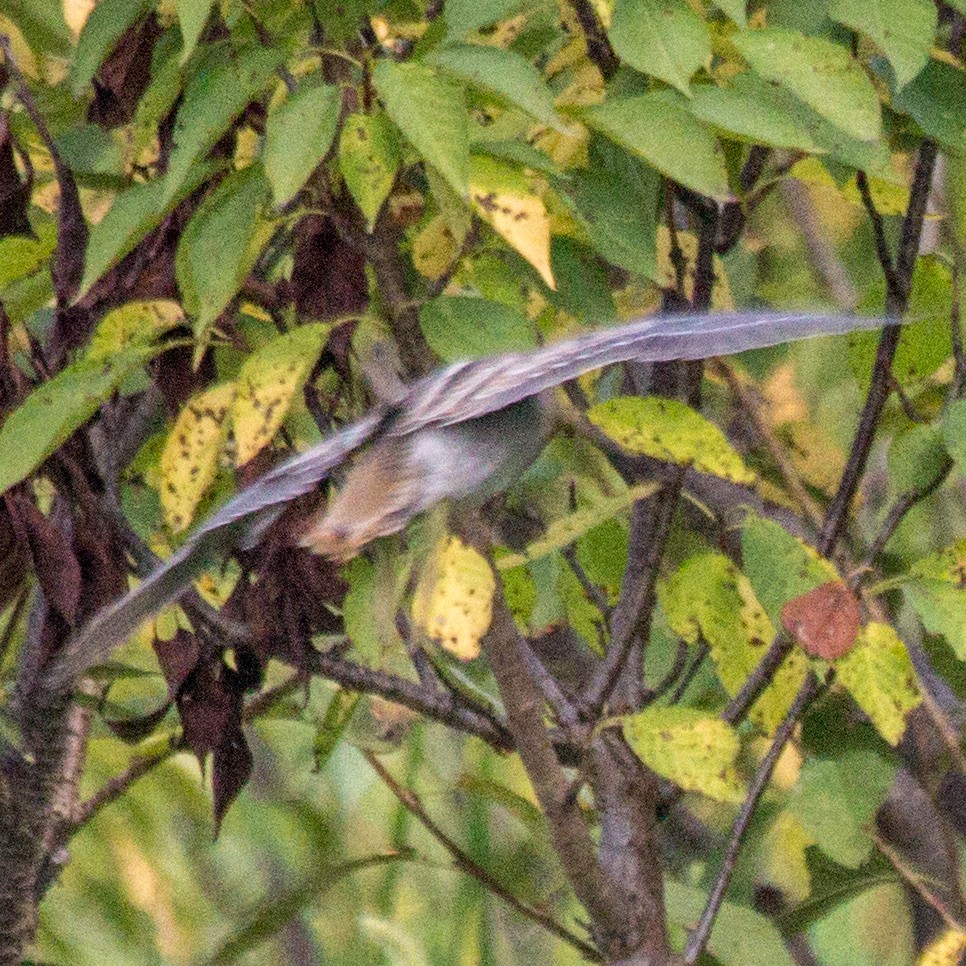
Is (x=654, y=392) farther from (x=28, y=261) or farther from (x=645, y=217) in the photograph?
(x=28, y=261)

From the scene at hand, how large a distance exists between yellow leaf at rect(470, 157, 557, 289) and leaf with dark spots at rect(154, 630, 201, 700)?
429mm

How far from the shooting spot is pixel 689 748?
1.10 meters

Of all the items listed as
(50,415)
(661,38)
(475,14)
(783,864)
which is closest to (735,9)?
(661,38)

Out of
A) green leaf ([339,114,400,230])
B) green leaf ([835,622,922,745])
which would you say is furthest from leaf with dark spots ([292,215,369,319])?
green leaf ([835,622,922,745])

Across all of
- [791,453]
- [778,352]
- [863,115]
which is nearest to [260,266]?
[863,115]

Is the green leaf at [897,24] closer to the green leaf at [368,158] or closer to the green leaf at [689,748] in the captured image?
the green leaf at [368,158]

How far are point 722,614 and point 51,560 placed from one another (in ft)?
1.67

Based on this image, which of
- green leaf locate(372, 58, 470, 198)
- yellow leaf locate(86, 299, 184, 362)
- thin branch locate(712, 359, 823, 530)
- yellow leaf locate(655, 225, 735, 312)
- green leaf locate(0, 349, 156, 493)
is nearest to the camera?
green leaf locate(372, 58, 470, 198)

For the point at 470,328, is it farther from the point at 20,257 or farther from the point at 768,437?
the point at 768,437

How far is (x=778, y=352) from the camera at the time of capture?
198cm

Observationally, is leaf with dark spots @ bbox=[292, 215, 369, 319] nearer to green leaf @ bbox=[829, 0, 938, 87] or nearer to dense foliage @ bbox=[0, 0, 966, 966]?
dense foliage @ bbox=[0, 0, 966, 966]

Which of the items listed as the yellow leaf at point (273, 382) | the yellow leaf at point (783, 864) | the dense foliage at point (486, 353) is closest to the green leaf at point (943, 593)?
the dense foliage at point (486, 353)

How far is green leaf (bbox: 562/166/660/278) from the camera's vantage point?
1.03m

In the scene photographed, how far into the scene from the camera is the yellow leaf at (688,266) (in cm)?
126
